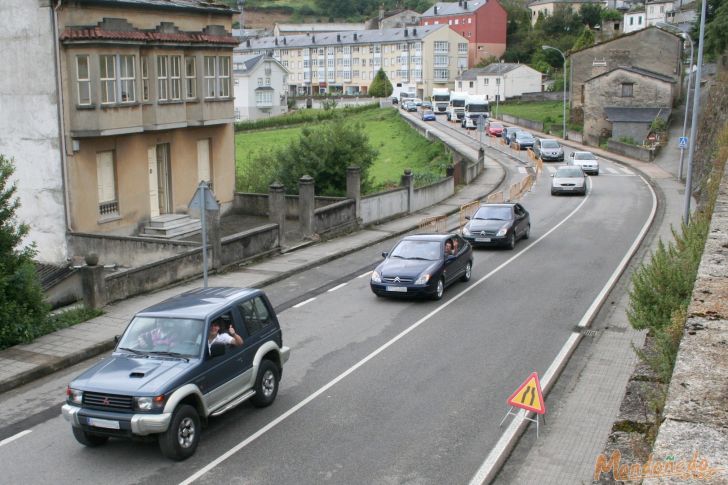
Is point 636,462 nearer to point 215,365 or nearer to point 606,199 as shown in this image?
point 215,365

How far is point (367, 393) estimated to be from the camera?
12.8 meters

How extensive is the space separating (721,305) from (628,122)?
5991 cm

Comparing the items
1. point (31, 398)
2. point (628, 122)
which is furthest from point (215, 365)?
point (628, 122)

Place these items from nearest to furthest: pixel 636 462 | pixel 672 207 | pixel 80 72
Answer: pixel 636 462, pixel 80 72, pixel 672 207

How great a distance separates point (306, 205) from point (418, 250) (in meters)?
7.47

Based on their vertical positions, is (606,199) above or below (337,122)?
below

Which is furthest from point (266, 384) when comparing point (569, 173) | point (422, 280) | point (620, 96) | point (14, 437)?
point (620, 96)

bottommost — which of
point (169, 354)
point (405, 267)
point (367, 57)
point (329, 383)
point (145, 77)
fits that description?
point (329, 383)

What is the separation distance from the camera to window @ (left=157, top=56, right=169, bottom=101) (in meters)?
27.0

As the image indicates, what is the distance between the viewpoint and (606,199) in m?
38.6

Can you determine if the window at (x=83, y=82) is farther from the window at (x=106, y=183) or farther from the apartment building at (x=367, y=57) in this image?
the apartment building at (x=367, y=57)

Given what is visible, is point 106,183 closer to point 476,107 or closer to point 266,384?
point 266,384

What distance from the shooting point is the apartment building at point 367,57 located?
124938 millimetres

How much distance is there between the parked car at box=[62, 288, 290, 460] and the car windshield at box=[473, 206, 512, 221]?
15.2 meters
